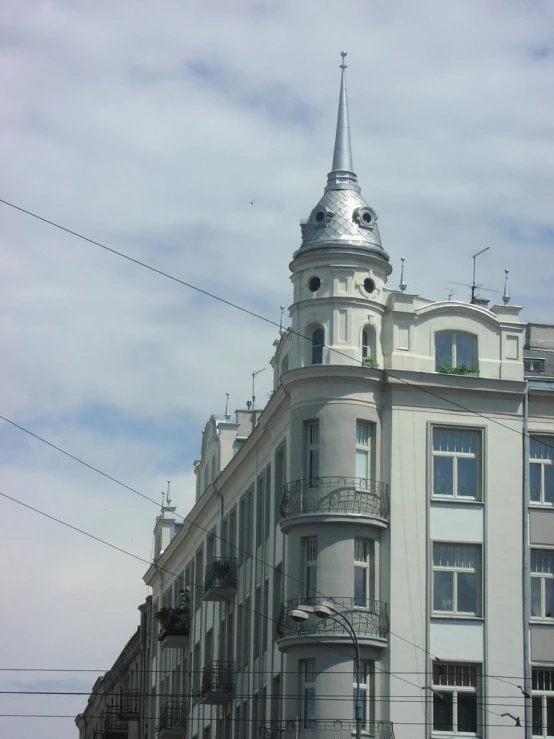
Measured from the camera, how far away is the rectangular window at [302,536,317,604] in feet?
160

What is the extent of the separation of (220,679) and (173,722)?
12.5m

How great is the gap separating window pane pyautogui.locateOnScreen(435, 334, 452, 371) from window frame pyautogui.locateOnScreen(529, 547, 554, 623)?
6.29 meters

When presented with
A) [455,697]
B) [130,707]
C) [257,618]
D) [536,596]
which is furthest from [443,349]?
[130,707]

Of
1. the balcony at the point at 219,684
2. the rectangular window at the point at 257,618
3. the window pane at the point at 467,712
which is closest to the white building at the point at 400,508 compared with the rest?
the window pane at the point at 467,712

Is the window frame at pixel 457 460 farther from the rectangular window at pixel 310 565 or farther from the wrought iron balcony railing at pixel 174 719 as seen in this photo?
the wrought iron balcony railing at pixel 174 719

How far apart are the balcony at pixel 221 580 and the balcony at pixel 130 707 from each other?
75.0ft

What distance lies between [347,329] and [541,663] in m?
11.5

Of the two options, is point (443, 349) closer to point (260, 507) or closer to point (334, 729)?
point (260, 507)

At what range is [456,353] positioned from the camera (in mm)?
50812

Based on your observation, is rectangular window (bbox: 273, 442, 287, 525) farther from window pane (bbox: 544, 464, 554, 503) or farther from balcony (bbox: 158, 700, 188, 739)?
balcony (bbox: 158, 700, 188, 739)

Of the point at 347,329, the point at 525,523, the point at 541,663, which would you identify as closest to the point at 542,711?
the point at 541,663

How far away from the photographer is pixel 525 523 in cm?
4988

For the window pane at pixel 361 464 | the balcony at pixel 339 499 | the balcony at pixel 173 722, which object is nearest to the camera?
the balcony at pixel 339 499

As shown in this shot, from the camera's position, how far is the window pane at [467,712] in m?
47.7
